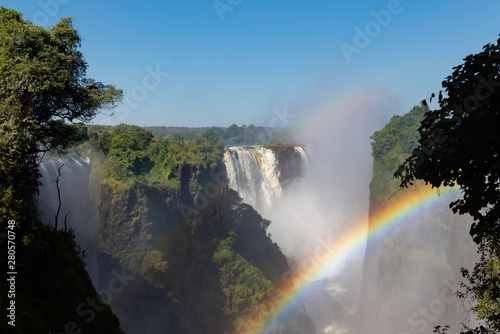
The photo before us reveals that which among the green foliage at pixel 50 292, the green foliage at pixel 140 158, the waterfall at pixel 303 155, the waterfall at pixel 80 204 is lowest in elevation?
the green foliage at pixel 50 292

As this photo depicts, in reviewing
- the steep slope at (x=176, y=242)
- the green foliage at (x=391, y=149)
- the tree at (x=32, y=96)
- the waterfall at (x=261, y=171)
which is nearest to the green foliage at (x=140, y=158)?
the steep slope at (x=176, y=242)

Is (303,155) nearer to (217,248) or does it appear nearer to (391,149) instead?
(391,149)

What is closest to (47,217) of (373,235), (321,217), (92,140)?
(92,140)

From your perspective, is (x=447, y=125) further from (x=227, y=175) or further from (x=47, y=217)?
(x=227, y=175)

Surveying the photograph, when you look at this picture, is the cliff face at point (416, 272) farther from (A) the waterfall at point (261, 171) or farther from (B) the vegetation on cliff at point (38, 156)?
(B) the vegetation on cliff at point (38, 156)

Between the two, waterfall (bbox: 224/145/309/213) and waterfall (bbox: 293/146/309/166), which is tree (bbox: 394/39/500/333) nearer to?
waterfall (bbox: 224/145/309/213)

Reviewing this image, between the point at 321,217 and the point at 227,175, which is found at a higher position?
the point at 321,217
